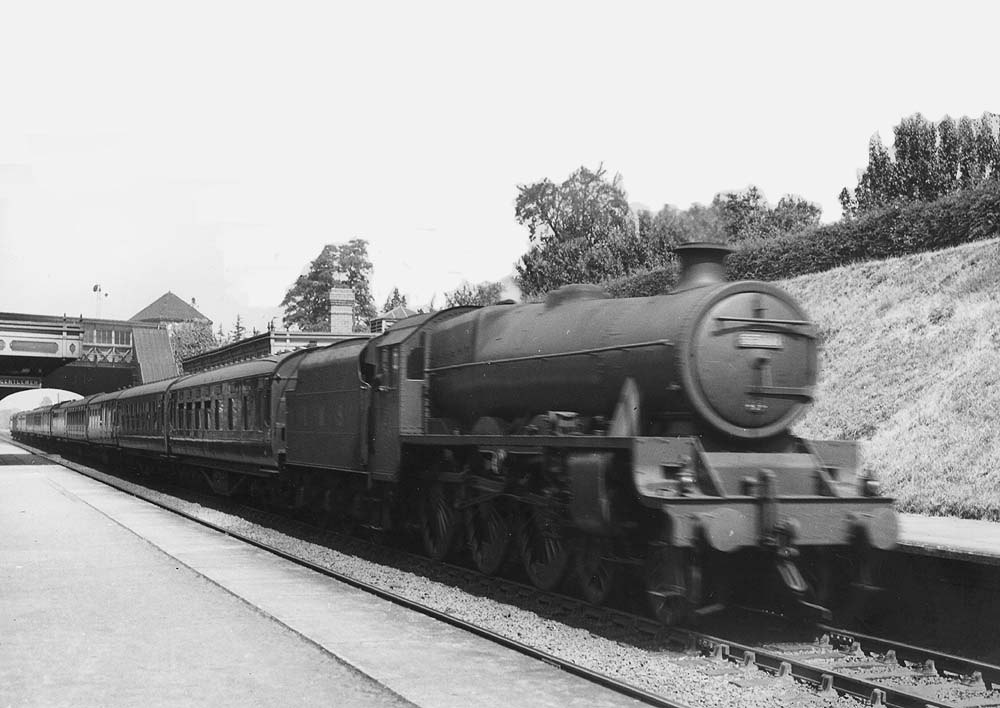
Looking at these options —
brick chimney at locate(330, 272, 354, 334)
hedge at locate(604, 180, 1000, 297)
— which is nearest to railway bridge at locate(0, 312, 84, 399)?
brick chimney at locate(330, 272, 354, 334)

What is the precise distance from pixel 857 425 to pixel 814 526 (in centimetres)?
1064

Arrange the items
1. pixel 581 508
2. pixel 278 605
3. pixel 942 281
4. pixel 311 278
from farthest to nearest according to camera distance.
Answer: pixel 311 278
pixel 942 281
pixel 278 605
pixel 581 508

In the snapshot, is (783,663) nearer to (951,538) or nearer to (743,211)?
(951,538)

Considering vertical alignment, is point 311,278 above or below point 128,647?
above

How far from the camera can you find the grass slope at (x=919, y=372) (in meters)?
13.9

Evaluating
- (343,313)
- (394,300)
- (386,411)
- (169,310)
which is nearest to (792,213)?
(394,300)

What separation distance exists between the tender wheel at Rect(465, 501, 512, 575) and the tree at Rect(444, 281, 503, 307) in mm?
52655

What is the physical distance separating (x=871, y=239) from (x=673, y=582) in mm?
19900

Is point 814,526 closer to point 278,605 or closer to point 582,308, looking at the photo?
point 582,308

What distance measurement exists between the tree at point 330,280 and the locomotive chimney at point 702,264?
68961mm

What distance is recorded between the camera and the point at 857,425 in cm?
1753

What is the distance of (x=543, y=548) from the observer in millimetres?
9586

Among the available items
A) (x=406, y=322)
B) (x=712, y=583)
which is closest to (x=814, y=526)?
(x=712, y=583)

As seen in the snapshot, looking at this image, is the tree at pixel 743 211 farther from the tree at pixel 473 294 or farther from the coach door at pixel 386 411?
the coach door at pixel 386 411
